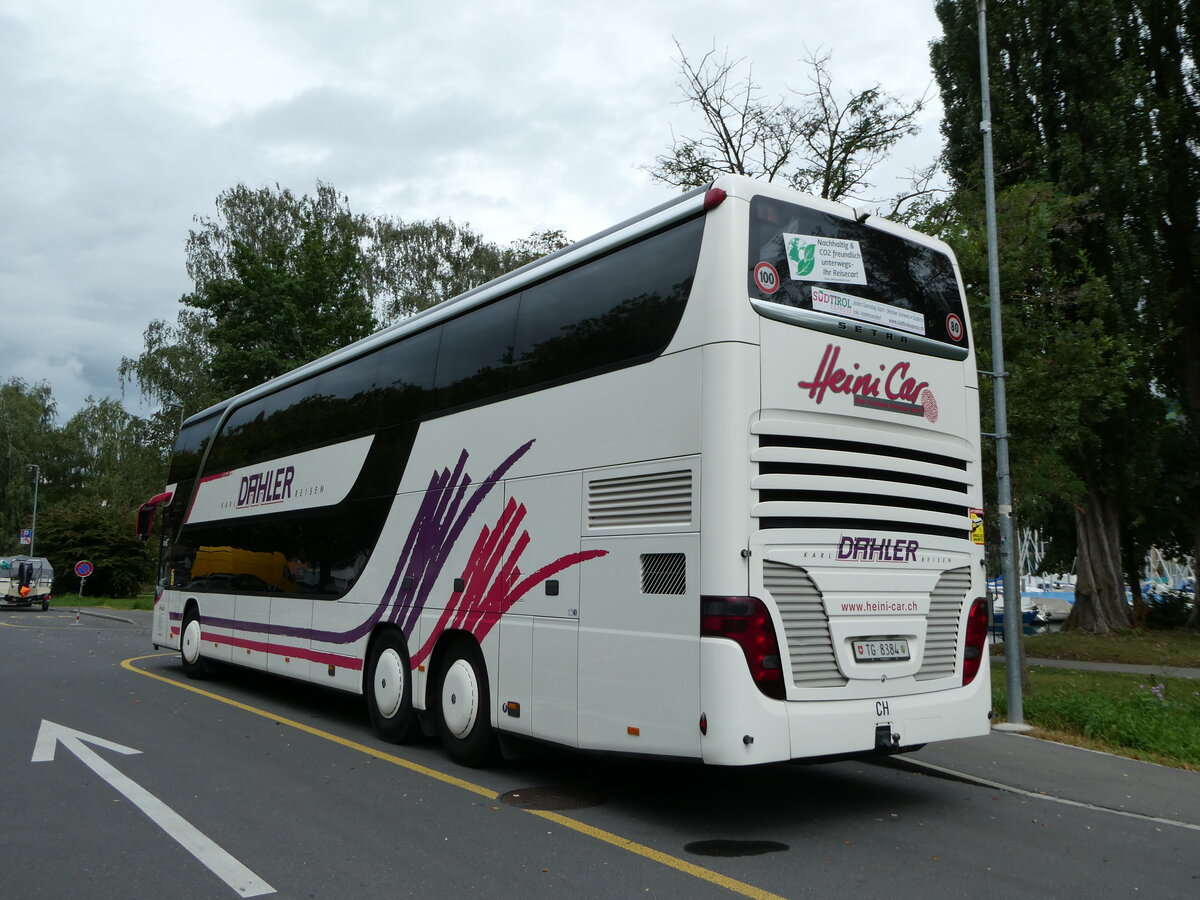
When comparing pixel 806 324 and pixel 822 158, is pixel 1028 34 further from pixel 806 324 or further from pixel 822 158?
pixel 806 324

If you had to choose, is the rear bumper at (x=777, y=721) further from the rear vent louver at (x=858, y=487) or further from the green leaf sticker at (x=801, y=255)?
the green leaf sticker at (x=801, y=255)

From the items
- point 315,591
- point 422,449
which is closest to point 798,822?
point 422,449

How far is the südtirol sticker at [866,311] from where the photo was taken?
719 cm

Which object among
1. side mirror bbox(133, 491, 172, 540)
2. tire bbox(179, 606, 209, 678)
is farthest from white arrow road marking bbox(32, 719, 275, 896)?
side mirror bbox(133, 491, 172, 540)

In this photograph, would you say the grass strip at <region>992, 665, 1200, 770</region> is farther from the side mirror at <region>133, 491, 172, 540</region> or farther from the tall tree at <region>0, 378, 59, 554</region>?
the tall tree at <region>0, 378, 59, 554</region>

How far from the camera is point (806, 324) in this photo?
7016 millimetres

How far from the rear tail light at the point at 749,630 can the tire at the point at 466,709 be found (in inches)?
112

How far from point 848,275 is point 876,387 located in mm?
817

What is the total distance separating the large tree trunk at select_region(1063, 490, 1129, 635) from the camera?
1083 inches

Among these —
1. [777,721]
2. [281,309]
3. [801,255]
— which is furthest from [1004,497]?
[281,309]

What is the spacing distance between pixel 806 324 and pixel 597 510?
1.97 meters

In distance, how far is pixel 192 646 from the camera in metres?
16.0

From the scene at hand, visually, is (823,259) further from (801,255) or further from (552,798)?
(552,798)


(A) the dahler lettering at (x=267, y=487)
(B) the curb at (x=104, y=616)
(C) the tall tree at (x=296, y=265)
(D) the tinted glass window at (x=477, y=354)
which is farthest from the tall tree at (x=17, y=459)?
(D) the tinted glass window at (x=477, y=354)
